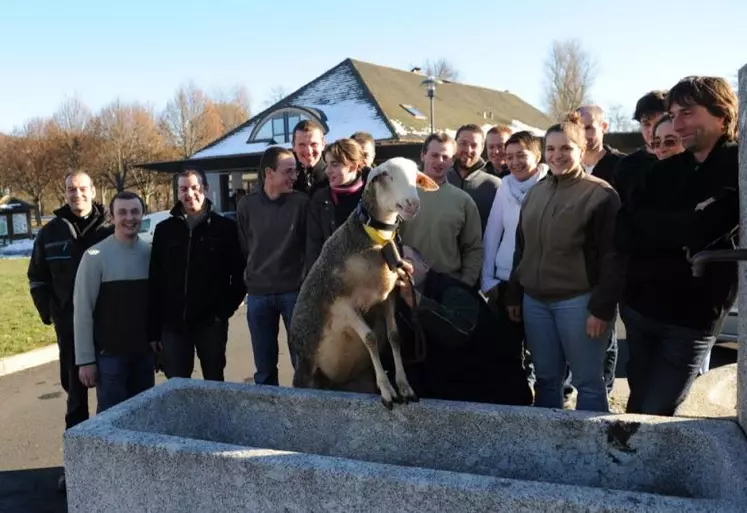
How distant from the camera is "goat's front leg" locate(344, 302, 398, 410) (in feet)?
8.41

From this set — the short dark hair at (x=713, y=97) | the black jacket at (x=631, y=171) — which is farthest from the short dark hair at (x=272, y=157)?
the short dark hair at (x=713, y=97)

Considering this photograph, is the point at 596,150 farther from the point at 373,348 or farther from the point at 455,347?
the point at 373,348

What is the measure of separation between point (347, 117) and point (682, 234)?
21617mm

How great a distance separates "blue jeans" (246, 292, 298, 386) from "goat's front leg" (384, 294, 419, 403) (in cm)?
145

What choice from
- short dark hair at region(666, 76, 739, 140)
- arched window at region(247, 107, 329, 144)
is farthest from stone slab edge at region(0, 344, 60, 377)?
arched window at region(247, 107, 329, 144)

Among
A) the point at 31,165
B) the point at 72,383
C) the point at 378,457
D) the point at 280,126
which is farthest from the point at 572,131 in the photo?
the point at 31,165

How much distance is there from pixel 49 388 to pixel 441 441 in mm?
5065

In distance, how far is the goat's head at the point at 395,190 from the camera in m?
2.54

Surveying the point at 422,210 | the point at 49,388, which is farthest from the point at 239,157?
the point at 422,210

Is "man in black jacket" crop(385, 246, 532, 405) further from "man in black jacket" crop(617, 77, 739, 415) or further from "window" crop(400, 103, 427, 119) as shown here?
"window" crop(400, 103, 427, 119)

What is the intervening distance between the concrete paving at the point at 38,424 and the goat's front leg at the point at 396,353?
2.28m

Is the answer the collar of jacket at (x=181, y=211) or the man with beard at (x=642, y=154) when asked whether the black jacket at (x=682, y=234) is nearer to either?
the man with beard at (x=642, y=154)

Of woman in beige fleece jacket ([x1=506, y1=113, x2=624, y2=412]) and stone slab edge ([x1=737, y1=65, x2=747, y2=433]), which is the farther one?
woman in beige fleece jacket ([x1=506, y1=113, x2=624, y2=412])

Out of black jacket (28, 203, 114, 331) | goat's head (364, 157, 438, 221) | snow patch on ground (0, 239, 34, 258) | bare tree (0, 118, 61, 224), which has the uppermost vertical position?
bare tree (0, 118, 61, 224)
